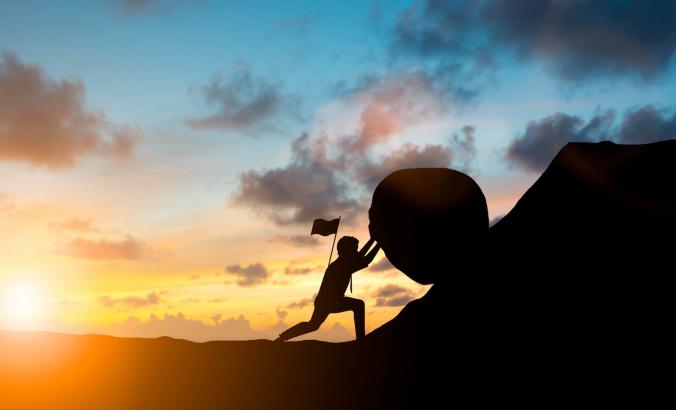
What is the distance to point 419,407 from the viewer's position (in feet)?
34.7

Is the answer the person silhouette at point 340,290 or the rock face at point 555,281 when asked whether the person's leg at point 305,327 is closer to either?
the person silhouette at point 340,290

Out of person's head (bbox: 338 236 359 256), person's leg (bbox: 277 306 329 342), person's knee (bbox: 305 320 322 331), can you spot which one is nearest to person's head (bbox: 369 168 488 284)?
person's head (bbox: 338 236 359 256)

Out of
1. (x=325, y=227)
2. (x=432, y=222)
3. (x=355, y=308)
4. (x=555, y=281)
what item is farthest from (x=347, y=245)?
(x=555, y=281)

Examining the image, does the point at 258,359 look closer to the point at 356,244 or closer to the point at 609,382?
the point at 356,244

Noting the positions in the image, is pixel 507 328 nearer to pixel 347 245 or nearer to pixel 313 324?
pixel 347 245

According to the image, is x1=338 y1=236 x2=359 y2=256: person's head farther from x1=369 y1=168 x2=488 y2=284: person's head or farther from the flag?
x1=369 y1=168 x2=488 y2=284: person's head

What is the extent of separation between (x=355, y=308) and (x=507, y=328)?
316cm

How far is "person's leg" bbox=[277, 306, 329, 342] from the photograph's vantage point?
13.3m

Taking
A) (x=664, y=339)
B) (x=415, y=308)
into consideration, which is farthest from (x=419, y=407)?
(x=664, y=339)

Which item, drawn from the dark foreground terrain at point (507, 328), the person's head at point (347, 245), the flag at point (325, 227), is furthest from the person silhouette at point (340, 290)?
the dark foreground terrain at point (507, 328)

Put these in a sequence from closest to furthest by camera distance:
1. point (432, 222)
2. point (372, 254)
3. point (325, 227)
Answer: point (432, 222), point (372, 254), point (325, 227)

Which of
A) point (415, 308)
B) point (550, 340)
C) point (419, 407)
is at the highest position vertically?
point (415, 308)

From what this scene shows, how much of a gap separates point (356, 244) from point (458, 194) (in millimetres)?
2315

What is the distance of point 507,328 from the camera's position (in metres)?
10.6
